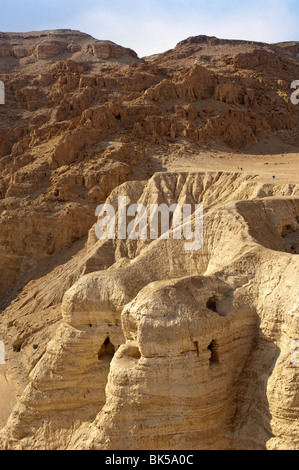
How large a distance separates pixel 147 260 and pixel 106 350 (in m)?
3.29

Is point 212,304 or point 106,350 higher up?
point 212,304

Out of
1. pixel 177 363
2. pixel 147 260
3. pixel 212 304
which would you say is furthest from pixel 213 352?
pixel 147 260

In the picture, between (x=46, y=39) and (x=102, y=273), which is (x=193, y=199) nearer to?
(x=102, y=273)

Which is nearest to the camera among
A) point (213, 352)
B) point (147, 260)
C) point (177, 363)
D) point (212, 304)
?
point (177, 363)

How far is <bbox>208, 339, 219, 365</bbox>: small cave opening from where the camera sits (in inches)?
494

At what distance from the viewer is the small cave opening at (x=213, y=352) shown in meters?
12.5

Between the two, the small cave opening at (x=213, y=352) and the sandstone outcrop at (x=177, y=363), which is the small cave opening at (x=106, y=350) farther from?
the small cave opening at (x=213, y=352)

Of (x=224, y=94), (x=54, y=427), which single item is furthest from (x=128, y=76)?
(x=54, y=427)

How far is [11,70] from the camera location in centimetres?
7225

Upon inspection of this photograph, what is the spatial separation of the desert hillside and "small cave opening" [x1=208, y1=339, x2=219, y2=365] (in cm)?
3

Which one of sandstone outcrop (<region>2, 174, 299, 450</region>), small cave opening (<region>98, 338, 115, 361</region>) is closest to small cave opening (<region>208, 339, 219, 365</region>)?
sandstone outcrop (<region>2, 174, 299, 450</region>)

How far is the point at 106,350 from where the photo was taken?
1653cm

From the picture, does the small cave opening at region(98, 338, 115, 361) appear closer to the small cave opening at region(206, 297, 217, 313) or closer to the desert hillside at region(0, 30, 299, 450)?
the desert hillside at region(0, 30, 299, 450)

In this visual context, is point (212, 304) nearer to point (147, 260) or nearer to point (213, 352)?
point (213, 352)
